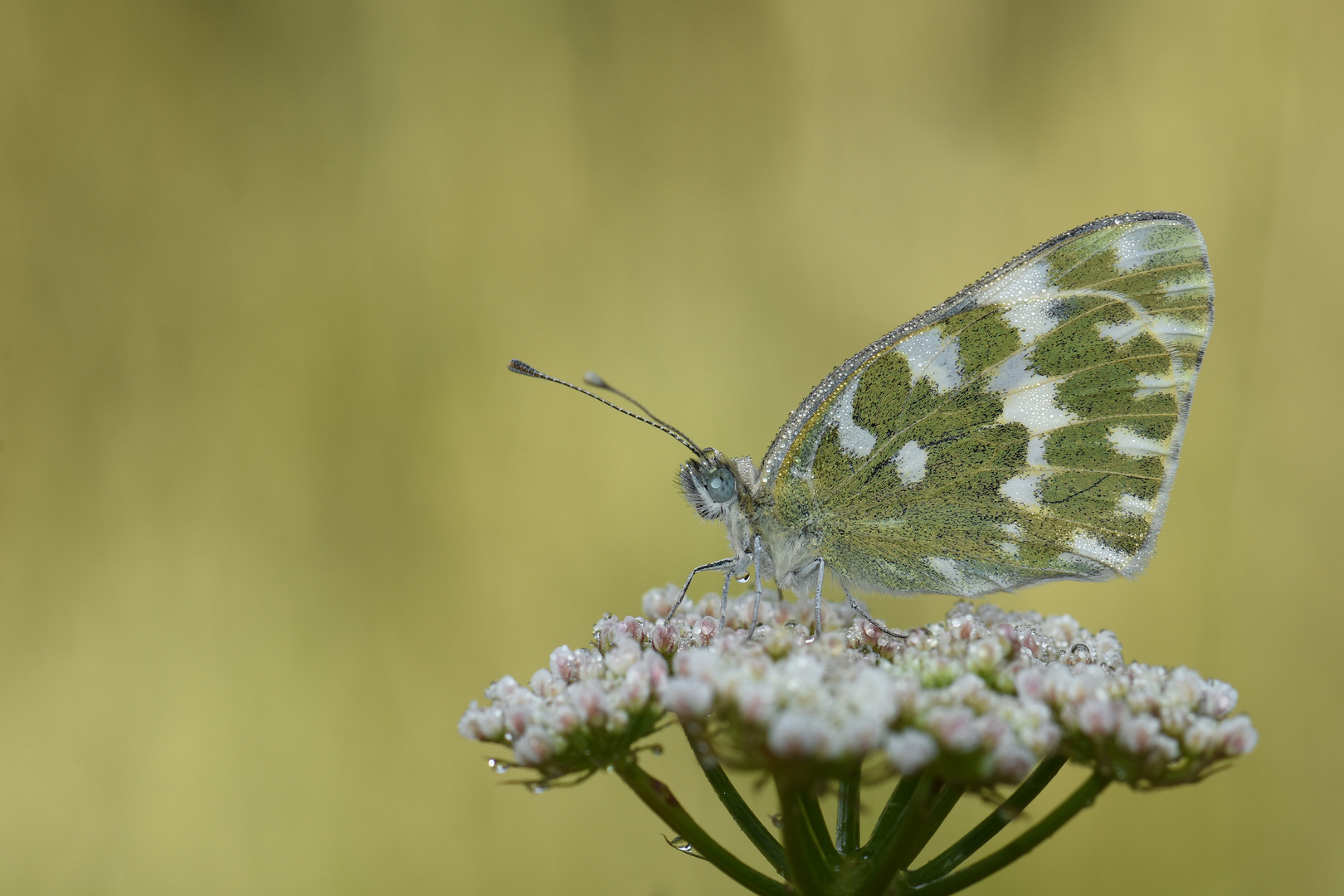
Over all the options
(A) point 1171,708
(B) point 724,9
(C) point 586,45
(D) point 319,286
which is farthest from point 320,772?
(B) point 724,9

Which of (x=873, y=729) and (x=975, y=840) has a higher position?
(x=873, y=729)

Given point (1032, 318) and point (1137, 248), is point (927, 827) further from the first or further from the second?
point (1137, 248)

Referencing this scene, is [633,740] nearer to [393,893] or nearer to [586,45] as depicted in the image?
[393,893]

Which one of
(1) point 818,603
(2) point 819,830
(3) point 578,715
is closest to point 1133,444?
(1) point 818,603

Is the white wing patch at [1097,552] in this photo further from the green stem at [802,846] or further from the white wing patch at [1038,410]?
the green stem at [802,846]

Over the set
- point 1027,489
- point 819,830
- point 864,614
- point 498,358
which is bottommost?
point 819,830

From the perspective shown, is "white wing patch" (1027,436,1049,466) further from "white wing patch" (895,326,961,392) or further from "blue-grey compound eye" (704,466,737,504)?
"blue-grey compound eye" (704,466,737,504)
